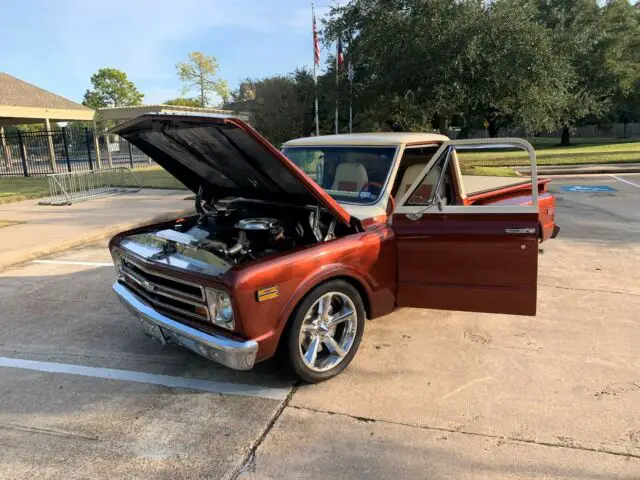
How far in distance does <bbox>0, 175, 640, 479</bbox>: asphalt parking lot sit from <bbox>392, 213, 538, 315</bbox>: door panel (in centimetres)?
53

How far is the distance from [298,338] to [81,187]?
1449cm

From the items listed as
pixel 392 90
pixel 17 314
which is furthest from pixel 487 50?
pixel 17 314

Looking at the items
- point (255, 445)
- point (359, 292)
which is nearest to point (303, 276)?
point (359, 292)

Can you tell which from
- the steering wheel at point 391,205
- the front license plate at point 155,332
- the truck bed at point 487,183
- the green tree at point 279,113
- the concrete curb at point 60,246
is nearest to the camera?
the front license plate at point 155,332

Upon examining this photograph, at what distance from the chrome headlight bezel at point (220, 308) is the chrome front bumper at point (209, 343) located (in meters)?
0.09

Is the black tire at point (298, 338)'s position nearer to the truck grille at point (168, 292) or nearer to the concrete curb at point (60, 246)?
the truck grille at point (168, 292)

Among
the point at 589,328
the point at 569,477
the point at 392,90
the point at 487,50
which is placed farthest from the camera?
the point at 392,90

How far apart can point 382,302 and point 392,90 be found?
1450 centimetres

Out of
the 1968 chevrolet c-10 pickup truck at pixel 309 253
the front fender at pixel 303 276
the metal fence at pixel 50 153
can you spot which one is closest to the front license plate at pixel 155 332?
the 1968 chevrolet c-10 pickup truck at pixel 309 253

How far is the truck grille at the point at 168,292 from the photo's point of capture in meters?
3.12

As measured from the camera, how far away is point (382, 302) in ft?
12.4

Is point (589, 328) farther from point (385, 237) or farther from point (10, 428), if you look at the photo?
point (10, 428)

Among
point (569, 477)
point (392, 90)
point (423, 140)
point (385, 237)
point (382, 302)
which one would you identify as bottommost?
point (569, 477)

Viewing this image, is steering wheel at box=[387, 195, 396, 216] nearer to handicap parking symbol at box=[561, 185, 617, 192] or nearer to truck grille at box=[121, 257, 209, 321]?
truck grille at box=[121, 257, 209, 321]
